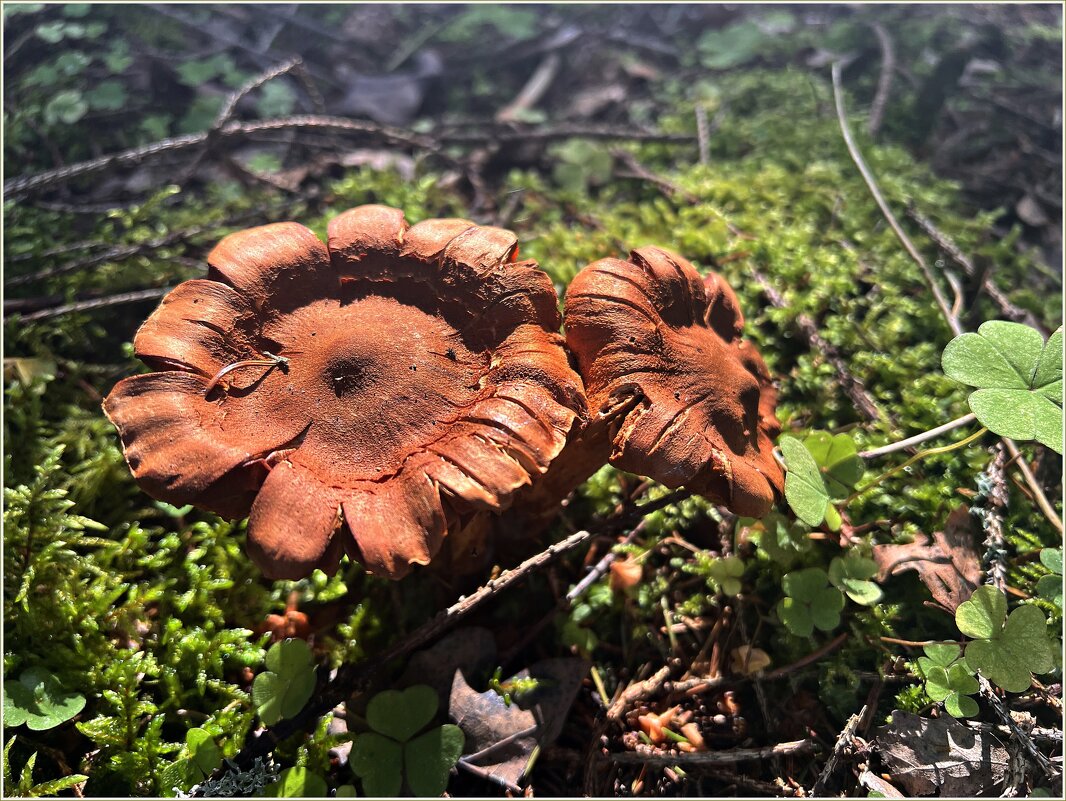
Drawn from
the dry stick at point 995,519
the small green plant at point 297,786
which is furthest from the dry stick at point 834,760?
the small green plant at point 297,786

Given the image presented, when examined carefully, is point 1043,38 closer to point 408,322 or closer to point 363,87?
point 363,87

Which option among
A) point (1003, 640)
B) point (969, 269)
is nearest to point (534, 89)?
point (969, 269)

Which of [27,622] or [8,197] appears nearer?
[27,622]

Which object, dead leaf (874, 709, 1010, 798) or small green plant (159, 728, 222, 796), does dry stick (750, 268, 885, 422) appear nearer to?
dead leaf (874, 709, 1010, 798)

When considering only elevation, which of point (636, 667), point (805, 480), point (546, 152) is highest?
point (546, 152)

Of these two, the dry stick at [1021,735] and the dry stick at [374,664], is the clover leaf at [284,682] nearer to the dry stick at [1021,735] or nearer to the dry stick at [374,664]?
the dry stick at [374,664]

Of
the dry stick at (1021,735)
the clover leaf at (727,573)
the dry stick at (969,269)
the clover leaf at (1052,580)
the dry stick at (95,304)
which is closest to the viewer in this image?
the dry stick at (1021,735)

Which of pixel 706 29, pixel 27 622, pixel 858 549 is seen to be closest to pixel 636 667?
pixel 858 549
